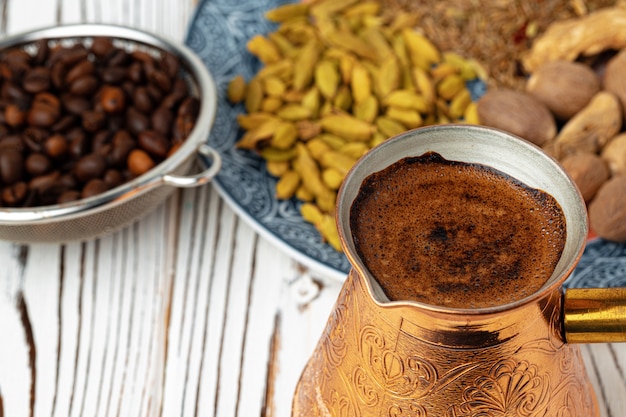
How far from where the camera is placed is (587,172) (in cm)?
105

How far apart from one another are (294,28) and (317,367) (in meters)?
0.75

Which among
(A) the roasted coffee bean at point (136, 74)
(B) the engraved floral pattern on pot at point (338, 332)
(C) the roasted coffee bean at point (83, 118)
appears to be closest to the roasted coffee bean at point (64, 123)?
(C) the roasted coffee bean at point (83, 118)

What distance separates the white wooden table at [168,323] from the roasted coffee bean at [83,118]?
0.11 metres

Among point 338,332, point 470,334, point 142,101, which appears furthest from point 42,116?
point 470,334

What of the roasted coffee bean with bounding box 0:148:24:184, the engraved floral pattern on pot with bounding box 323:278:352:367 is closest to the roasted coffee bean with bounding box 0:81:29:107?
the roasted coffee bean with bounding box 0:148:24:184

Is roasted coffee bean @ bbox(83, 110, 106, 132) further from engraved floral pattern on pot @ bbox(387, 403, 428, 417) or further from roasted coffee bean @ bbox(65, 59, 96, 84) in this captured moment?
engraved floral pattern on pot @ bbox(387, 403, 428, 417)

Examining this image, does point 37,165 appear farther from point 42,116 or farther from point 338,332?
point 338,332

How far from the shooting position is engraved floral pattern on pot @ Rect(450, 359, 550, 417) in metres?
0.55

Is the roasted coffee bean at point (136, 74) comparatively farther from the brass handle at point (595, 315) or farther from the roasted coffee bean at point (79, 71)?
the brass handle at point (595, 315)

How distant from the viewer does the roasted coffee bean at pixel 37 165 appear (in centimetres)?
98

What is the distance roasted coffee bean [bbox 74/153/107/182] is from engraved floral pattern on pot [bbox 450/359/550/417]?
0.61 meters

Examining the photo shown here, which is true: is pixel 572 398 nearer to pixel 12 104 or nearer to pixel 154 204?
pixel 154 204

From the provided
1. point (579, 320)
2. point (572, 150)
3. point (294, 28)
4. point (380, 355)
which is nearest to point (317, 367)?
point (380, 355)

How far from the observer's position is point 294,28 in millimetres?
1276
